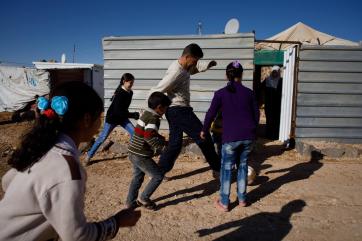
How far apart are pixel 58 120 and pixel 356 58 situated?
7.35 m

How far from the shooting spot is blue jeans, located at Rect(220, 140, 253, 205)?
3961 millimetres

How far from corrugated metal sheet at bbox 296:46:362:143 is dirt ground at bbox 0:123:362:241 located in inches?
44.9

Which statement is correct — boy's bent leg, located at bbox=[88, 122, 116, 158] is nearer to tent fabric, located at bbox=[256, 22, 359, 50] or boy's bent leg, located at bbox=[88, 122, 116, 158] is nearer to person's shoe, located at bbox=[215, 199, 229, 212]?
person's shoe, located at bbox=[215, 199, 229, 212]

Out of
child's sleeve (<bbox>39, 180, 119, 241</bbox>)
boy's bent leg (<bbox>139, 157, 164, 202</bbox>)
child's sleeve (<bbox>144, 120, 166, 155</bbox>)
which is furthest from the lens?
boy's bent leg (<bbox>139, 157, 164, 202</bbox>)

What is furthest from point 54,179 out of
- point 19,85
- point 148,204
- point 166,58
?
point 19,85

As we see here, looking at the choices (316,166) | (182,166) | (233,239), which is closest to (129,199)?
(233,239)

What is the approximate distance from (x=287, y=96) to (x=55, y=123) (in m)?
6.74

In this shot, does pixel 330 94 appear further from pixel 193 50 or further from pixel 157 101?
pixel 157 101

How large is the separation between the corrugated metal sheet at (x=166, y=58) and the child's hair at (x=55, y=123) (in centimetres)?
653

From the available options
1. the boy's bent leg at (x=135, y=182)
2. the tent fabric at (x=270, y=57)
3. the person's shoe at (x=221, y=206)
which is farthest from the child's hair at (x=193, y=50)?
the tent fabric at (x=270, y=57)

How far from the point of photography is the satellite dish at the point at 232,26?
8281 mm

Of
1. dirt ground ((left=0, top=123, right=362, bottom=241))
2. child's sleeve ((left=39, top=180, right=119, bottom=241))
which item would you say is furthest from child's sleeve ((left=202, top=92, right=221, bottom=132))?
child's sleeve ((left=39, top=180, right=119, bottom=241))

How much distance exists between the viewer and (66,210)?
143 centimetres

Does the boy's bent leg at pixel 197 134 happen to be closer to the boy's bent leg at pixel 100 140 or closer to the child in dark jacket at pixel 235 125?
the child in dark jacket at pixel 235 125
